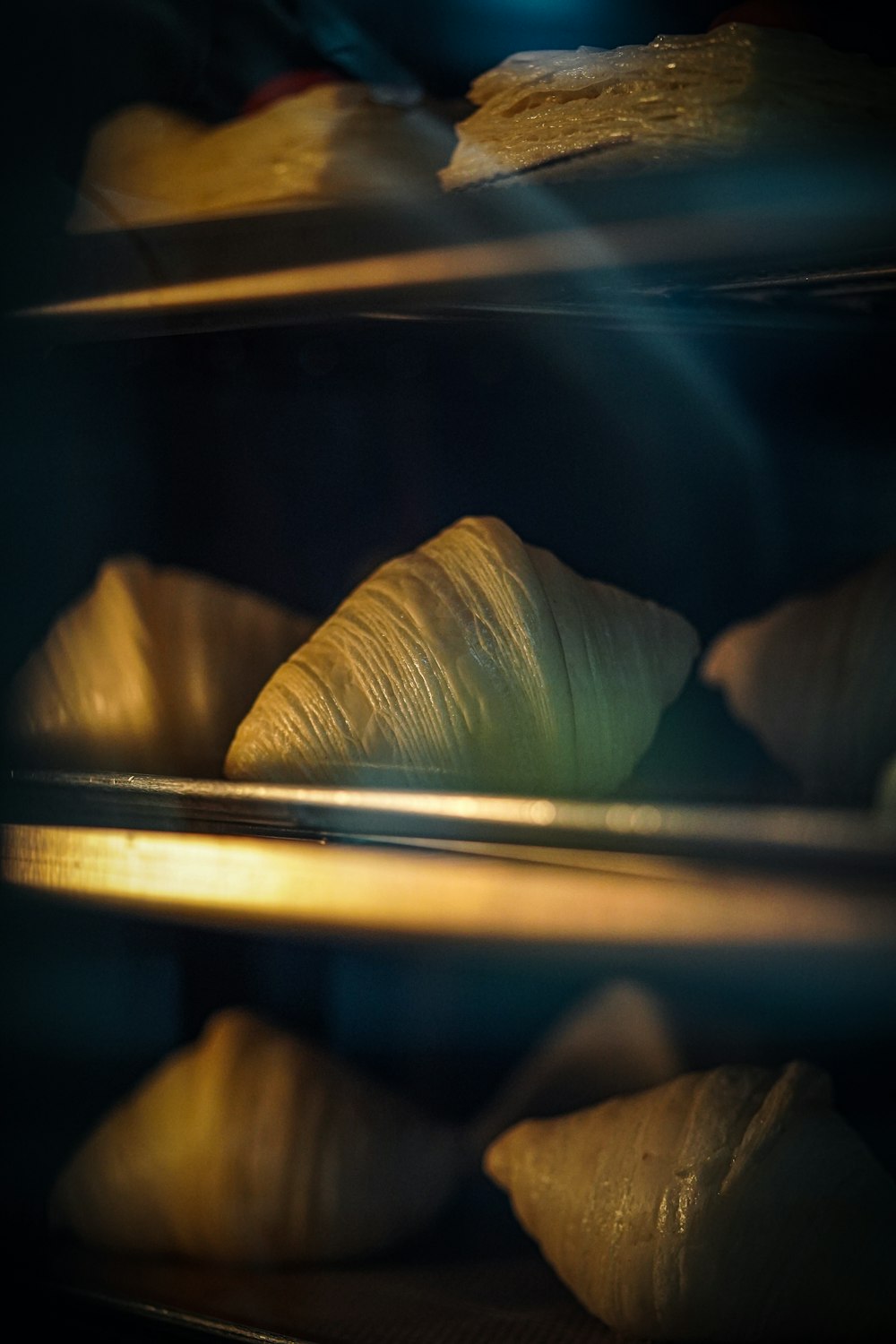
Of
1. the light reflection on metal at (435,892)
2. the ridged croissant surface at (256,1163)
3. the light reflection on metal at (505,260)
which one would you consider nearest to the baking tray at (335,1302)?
the ridged croissant surface at (256,1163)

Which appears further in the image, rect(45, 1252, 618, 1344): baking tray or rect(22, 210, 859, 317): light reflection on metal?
rect(45, 1252, 618, 1344): baking tray

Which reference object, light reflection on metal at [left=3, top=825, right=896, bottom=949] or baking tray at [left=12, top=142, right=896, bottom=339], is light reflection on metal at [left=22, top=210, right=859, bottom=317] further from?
light reflection on metal at [left=3, top=825, right=896, bottom=949]

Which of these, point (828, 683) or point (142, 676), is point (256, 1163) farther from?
point (828, 683)

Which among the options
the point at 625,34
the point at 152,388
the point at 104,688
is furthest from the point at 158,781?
the point at 625,34

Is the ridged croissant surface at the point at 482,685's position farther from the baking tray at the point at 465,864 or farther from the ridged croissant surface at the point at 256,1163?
the ridged croissant surface at the point at 256,1163

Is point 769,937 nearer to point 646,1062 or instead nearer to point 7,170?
point 646,1062

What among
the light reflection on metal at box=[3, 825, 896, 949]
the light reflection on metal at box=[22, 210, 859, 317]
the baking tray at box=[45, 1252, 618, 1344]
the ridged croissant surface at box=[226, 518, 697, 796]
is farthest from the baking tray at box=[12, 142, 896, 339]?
the baking tray at box=[45, 1252, 618, 1344]
